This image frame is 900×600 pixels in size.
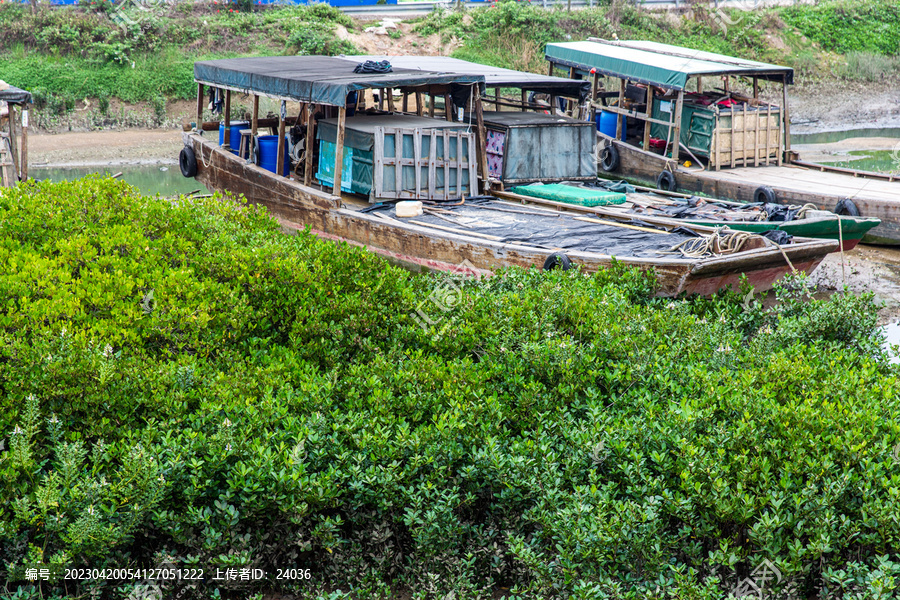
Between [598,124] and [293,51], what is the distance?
15.3m

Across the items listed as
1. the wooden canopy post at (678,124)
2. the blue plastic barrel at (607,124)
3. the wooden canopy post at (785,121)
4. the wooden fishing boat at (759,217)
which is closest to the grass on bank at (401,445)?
the wooden fishing boat at (759,217)

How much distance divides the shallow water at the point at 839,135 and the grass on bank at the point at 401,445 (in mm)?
22588

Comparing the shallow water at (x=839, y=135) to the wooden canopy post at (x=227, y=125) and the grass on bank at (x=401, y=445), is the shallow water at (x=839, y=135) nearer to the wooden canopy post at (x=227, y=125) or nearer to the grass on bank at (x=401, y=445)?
the wooden canopy post at (x=227, y=125)

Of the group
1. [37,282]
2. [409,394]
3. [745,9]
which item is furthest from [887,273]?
[745,9]

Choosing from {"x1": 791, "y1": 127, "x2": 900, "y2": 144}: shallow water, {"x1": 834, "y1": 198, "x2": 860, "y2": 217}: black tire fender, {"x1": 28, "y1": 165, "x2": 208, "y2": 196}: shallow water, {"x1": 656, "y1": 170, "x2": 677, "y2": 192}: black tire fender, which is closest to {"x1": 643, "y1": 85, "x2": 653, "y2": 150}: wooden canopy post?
{"x1": 656, "y1": 170, "x2": 677, "y2": 192}: black tire fender

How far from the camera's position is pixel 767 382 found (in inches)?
203

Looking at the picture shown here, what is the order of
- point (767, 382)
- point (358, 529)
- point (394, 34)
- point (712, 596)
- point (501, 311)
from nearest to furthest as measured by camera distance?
point (712, 596) < point (358, 529) < point (767, 382) < point (501, 311) < point (394, 34)

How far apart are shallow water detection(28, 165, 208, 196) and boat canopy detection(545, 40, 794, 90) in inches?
358

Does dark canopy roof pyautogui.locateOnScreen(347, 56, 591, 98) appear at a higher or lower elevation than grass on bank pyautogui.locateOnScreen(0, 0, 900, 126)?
lower

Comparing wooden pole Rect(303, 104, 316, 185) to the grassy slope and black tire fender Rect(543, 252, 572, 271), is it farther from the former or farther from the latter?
the grassy slope

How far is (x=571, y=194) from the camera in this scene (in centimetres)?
1153

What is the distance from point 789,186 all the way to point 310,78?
8.27m

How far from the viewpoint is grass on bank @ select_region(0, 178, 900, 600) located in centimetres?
389

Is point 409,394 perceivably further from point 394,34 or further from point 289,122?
point 394,34
